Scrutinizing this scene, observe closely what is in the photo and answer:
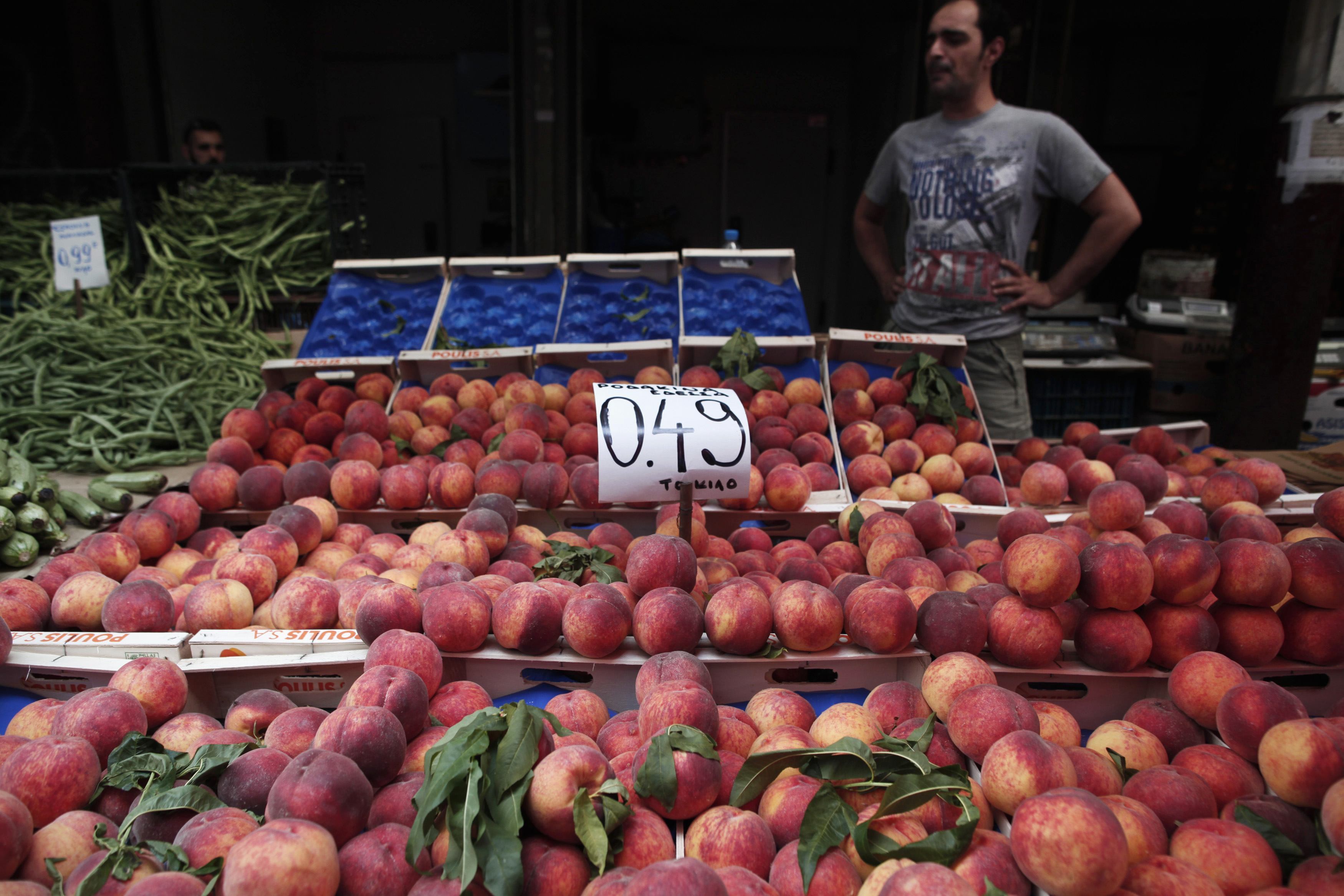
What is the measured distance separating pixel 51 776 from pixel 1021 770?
1583mm

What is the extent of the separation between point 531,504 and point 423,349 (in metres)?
1.43

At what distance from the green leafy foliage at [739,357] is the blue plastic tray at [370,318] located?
1628 mm

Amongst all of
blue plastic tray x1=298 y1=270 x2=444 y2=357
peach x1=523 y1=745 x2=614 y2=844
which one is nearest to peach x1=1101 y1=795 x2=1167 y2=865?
peach x1=523 y1=745 x2=614 y2=844

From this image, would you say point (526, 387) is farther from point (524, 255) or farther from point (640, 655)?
point (524, 255)

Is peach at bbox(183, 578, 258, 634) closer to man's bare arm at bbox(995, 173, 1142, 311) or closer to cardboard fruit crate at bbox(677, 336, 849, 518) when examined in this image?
cardboard fruit crate at bbox(677, 336, 849, 518)

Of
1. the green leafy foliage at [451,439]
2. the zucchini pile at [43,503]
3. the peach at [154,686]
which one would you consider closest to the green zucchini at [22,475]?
the zucchini pile at [43,503]

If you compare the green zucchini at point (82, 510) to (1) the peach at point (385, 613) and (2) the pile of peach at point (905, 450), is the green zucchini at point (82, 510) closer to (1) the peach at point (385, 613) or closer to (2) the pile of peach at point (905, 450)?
(1) the peach at point (385, 613)

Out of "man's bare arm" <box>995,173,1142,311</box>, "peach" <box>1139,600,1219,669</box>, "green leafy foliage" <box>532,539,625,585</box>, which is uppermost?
"man's bare arm" <box>995,173,1142,311</box>

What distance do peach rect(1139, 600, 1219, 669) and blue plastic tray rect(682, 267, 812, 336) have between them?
7.94 feet

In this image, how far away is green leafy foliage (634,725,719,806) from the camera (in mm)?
1234

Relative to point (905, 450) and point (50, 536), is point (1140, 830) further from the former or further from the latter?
point (50, 536)

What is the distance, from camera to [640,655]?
176 centimetres

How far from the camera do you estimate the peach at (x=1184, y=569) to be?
1.65 meters

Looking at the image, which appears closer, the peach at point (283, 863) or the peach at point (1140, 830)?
the peach at point (283, 863)
